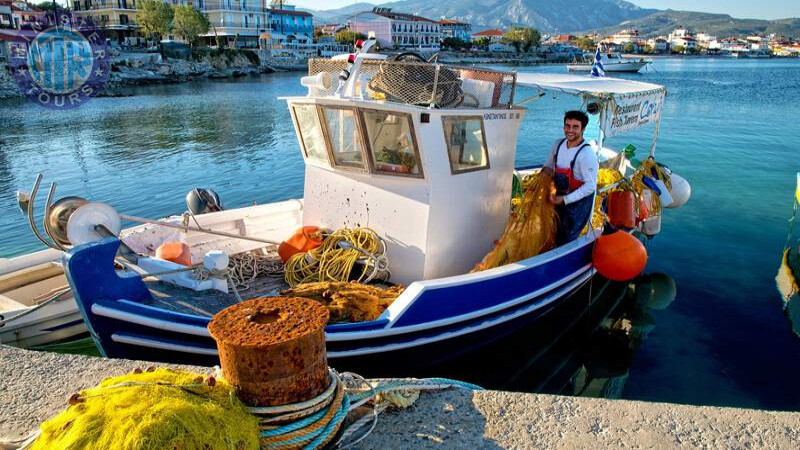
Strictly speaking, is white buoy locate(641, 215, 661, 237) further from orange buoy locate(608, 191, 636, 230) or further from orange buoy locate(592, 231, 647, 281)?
orange buoy locate(592, 231, 647, 281)

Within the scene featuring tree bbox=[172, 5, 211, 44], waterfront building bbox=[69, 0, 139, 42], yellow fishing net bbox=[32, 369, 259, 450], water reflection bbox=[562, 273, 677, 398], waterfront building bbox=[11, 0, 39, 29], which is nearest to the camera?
yellow fishing net bbox=[32, 369, 259, 450]

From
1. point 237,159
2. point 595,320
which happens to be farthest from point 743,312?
point 237,159

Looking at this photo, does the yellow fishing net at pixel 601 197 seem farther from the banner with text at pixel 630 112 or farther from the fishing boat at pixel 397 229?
the banner with text at pixel 630 112

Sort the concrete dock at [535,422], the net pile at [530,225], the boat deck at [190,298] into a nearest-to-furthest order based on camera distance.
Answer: the concrete dock at [535,422] → the boat deck at [190,298] → the net pile at [530,225]

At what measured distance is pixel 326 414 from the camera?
2.67 m

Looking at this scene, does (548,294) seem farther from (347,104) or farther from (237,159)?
(237,159)

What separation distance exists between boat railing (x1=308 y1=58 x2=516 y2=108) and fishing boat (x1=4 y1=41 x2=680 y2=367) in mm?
13

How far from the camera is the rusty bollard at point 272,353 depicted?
2.45 metres

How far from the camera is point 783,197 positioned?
534 inches

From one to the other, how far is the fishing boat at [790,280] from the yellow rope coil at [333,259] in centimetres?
607

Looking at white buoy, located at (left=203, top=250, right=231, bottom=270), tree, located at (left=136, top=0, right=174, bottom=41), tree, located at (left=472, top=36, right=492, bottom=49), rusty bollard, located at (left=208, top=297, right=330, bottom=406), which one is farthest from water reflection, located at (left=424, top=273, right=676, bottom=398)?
tree, located at (left=472, top=36, right=492, bottom=49)

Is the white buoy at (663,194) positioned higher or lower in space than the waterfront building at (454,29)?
lower

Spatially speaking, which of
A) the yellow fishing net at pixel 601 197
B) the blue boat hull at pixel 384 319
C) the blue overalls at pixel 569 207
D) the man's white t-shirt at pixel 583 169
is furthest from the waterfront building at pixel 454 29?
the blue boat hull at pixel 384 319

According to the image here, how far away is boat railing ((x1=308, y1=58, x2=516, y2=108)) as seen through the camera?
17.7 ft
